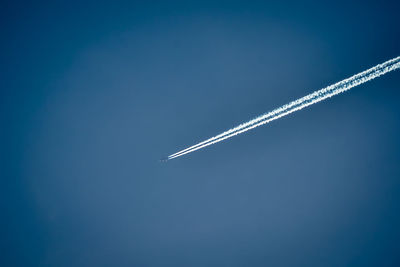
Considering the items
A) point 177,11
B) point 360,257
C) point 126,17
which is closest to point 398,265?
point 360,257

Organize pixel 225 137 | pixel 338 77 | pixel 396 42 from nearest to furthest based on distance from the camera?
1. pixel 396 42
2. pixel 338 77
3. pixel 225 137

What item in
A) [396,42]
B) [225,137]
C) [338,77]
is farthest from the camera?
[225,137]

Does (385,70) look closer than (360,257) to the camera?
Yes

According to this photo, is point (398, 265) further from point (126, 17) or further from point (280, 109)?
point (126, 17)

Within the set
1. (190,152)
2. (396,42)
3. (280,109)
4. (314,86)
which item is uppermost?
(396,42)

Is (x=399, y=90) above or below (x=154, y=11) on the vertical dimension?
below

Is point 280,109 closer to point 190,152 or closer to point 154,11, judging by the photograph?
point 190,152
